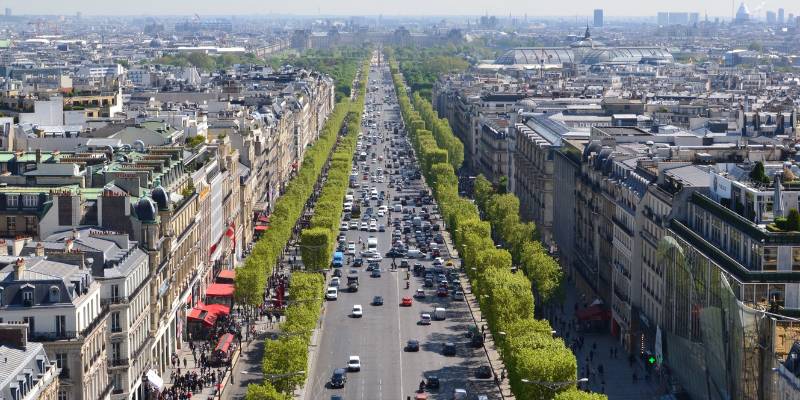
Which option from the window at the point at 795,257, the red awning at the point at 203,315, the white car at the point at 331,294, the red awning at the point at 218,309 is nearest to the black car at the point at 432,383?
the red awning at the point at 203,315

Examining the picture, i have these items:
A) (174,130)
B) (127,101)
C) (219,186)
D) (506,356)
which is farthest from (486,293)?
(127,101)

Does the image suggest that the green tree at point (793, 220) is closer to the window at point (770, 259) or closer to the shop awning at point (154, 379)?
the window at point (770, 259)

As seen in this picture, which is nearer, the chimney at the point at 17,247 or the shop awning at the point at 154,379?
the chimney at the point at 17,247

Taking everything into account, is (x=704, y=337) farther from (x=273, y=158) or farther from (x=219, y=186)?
(x=273, y=158)

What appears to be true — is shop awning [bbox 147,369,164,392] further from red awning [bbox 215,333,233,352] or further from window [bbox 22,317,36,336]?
window [bbox 22,317,36,336]

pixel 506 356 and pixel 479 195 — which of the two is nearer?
pixel 506 356

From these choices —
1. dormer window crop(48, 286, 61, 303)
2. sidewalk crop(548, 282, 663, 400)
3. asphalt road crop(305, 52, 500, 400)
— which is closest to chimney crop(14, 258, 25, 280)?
dormer window crop(48, 286, 61, 303)
